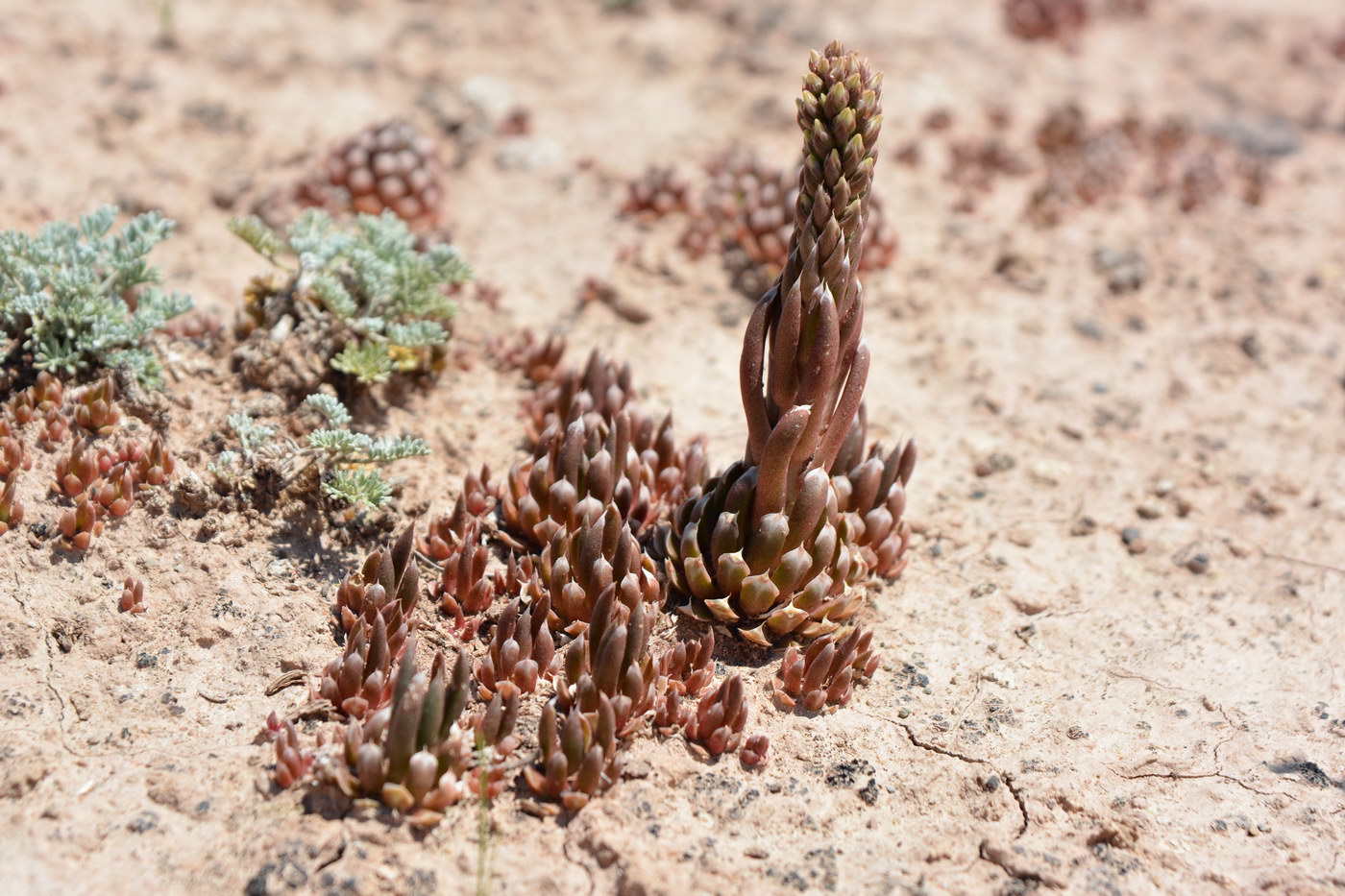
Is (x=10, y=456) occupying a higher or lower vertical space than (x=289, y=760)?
higher

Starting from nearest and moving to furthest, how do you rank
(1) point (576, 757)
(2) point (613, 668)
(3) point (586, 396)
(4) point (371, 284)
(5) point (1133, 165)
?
(1) point (576, 757)
(2) point (613, 668)
(3) point (586, 396)
(4) point (371, 284)
(5) point (1133, 165)

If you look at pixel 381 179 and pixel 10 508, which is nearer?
pixel 10 508

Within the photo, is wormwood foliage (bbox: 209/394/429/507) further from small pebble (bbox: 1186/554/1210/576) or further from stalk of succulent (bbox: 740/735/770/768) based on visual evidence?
small pebble (bbox: 1186/554/1210/576)

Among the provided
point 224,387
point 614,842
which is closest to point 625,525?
point 614,842

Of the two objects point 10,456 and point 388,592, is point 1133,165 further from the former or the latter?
point 10,456

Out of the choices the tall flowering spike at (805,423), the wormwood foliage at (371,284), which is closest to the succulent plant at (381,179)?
the wormwood foliage at (371,284)

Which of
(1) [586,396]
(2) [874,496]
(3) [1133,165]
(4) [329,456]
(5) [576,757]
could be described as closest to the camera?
(5) [576,757]

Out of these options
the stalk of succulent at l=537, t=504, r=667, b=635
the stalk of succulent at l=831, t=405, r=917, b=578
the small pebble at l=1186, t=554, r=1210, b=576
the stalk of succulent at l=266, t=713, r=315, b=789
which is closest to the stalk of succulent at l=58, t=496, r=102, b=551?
the stalk of succulent at l=266, t=713, r=315, b=789

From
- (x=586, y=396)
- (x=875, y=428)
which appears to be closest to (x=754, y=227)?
(x=875, y=428)
